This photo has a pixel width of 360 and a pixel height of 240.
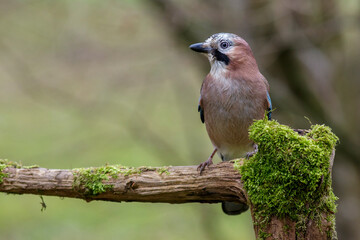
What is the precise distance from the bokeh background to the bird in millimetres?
1643

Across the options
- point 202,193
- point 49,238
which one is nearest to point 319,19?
point 202,193

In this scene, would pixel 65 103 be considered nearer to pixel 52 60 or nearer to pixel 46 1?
pixel 52 60

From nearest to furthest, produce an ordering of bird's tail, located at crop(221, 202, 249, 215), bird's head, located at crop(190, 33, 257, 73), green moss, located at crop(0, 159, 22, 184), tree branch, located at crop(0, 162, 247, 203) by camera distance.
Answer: tree branch, located at crop(0, 162, 247, 203)
green moss, located at crop(0, 159, 22, 184)
bird's tail, located at crop(221, 202, 249, 215)
bird's head, located at crop(190, 33, 257, 73)

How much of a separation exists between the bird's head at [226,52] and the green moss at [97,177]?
1.47 metres

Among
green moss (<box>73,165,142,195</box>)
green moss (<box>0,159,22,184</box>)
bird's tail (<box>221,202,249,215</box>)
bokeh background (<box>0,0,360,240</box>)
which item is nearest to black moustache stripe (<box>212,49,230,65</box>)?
bird's tail (<box>221,202,249,215</box>)

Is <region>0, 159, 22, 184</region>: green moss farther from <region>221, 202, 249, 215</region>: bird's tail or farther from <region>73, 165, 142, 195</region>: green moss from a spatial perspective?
<region>221, 202, 249, 215</region>: bird's tail

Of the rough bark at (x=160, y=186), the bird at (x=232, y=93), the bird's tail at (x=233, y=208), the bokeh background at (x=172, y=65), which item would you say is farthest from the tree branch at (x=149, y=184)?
the bokeh background at (x=172, y=65)

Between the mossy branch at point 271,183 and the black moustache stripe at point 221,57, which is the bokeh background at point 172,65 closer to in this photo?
the black moustache stripe at point 221,57

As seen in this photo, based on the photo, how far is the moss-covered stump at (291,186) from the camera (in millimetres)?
3320

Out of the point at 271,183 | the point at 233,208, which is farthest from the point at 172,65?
the point at 271,183

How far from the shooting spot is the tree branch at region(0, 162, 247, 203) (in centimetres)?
379

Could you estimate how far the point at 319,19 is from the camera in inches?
287

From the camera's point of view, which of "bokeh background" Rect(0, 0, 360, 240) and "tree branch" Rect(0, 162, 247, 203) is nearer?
"tree branch" Rect(0, 162, 247, 203)

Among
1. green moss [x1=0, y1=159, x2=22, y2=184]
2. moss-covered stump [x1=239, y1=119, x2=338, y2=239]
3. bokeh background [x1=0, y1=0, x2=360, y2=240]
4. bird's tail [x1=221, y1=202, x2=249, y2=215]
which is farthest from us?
bokeh background [x1=0, y1=0, x2=360, y2=240]
